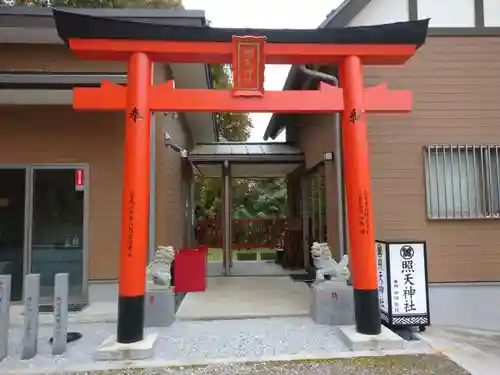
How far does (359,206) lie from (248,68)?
2103 mm

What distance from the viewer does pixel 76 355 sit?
14.3 ft

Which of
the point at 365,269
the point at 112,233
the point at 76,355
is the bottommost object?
the point at 76,355

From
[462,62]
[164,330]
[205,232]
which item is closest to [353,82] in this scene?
[462,62]

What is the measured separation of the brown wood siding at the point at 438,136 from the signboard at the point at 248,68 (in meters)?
2.63

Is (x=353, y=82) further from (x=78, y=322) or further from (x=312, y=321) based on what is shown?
(x=78, y=322)

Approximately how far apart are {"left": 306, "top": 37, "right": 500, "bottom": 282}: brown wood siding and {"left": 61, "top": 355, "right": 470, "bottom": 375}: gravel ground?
254cm

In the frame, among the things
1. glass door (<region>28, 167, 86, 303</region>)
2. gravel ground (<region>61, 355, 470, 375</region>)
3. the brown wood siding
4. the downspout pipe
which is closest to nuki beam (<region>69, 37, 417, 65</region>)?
the downspout pipe

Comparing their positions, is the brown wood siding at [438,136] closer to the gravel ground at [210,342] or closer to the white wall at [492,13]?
the white wall at [492,13]

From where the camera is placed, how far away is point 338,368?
4004 millimetres

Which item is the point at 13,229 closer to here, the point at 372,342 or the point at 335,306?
the point at 335,306

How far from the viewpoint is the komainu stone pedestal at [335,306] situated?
5.32m

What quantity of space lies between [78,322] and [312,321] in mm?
3215

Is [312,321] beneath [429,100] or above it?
beneath

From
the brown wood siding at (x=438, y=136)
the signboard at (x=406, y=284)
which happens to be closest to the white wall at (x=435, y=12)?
the brown wood siding at (x=438, y=136)
